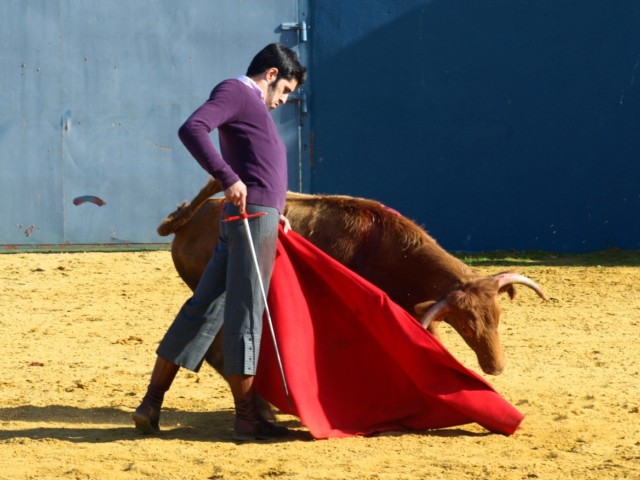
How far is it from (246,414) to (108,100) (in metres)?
7.72

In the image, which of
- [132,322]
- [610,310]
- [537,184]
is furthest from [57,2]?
[610,310]

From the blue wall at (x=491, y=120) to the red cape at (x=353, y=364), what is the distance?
23.3 ft

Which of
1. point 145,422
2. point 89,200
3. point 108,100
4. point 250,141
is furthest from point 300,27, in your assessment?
point 145,422

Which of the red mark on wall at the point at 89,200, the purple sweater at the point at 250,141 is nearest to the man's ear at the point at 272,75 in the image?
the purple sweater at the point at 250,141

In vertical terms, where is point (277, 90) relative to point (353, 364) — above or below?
above

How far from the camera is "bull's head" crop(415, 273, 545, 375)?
18.4 feet

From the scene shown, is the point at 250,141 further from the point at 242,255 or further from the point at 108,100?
the point at 108,100

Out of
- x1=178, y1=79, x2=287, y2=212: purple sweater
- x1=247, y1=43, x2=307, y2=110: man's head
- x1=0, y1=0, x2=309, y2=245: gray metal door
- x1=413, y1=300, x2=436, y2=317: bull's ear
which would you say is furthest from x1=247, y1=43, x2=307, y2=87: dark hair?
x1=0, y1=0, x2=309, y2=245: gray metal door

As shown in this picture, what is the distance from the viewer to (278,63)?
510cm

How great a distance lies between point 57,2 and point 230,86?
778cm

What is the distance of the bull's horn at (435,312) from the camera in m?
5.65

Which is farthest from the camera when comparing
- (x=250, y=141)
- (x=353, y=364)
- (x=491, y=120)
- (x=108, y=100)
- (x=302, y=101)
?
(x=491, y=120)

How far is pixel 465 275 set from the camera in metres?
5.88

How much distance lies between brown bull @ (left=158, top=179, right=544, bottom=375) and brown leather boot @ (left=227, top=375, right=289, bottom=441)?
32.1 inches
